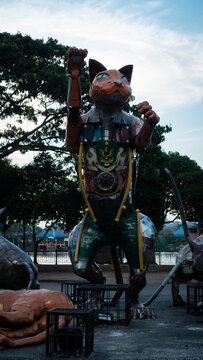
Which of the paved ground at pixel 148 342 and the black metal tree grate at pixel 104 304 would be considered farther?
the black metal tree grate at pixel 104 304

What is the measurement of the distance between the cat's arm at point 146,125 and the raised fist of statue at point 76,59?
928 millimetres

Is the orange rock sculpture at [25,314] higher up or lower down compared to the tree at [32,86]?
lower down

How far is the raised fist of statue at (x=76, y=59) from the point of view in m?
5.90

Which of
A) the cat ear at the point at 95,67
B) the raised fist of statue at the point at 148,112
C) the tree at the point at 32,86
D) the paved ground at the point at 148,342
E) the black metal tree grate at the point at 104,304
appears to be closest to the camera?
the paved ground at the point at 148,342

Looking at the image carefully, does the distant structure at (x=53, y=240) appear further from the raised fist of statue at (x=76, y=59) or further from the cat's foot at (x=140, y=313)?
the raised fist of statue at (x=76, y=59)

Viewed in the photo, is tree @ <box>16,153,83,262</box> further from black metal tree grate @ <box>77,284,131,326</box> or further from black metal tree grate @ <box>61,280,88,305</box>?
black metal tree grate @ <box>77,284,131,326</box>

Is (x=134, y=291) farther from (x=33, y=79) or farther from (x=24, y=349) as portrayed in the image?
(x=33, y=79)

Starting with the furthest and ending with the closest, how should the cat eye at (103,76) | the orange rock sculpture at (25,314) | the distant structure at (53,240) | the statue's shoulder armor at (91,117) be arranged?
the distant structure at (53,240), the statue's shoulder armor at (91,117), the cat eye at (103,76), the orange rock sculpture at (25,314)

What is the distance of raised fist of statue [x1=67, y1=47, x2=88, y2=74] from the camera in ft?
19.4

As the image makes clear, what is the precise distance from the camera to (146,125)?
6227 millimetres

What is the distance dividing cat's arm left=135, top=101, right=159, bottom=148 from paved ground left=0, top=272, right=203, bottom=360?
2.43 m

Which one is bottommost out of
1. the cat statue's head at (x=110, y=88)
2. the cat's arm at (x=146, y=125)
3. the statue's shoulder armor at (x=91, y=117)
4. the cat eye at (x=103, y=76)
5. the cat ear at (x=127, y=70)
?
the cat's arm at (x=146, y=125)

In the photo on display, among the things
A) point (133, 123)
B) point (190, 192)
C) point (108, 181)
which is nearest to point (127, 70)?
point (133, 123)

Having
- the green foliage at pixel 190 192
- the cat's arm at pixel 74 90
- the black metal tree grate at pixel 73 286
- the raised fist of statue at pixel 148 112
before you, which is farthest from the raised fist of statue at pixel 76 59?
the green foliage at pixel 190 192
